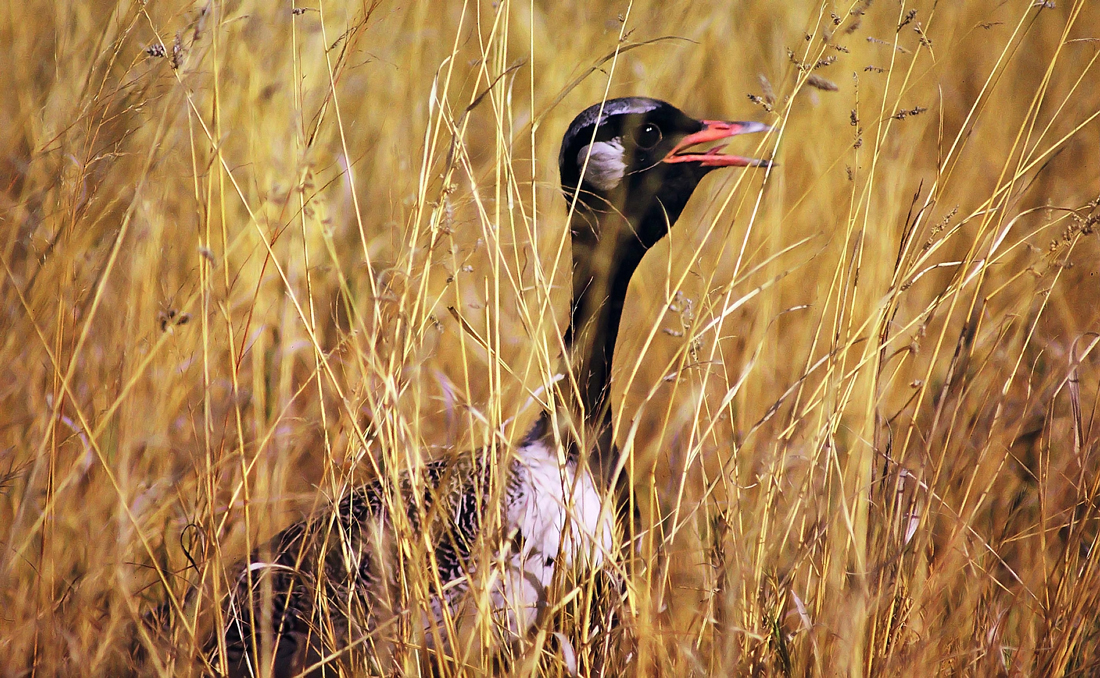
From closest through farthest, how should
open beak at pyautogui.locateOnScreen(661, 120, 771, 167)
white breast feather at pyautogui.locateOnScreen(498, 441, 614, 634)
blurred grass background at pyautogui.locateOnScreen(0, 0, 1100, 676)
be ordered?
blurred grass background at pyautogui.locateOnScreen(0, 0, 1100, 676), white breast feather at pyautogui.locateOnScreen(498, 441, 614, 634), open beak at pyautogui.locateOnScreen(661, 120, 771, 167)

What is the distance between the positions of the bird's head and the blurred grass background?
0.13 m

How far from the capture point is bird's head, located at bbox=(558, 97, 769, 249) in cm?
185

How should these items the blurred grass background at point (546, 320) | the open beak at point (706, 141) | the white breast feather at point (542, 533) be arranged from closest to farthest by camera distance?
the blurred grass background at point (546, 320) → the white breast feather at point (542, 533) → the open beak at point (706, 141)

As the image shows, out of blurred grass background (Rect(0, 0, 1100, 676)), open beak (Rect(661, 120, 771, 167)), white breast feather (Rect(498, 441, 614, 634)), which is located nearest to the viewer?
blurred grass background (Rect(0, 0, 1100, 676))

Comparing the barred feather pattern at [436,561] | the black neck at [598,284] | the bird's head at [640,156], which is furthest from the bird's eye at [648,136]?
the barred feather pattern at [436,561]

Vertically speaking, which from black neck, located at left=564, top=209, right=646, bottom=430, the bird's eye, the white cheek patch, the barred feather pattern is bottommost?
the barred feather pattern

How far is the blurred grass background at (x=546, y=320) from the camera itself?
4.15ft

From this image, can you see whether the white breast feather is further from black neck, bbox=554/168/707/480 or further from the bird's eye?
the bird's eye

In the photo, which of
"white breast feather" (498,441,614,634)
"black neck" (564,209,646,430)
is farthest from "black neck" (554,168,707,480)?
"white breast feather" (498,441,614,634)

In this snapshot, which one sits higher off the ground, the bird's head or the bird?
the bird's head

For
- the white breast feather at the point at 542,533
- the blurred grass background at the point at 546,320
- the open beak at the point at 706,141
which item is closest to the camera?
the blurred grass background at the point at 546,320

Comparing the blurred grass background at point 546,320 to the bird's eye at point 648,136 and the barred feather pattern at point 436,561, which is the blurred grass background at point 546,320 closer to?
the barred feather pattern at point 436,561

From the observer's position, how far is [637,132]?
189 centimetres

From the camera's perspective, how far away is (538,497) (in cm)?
169
